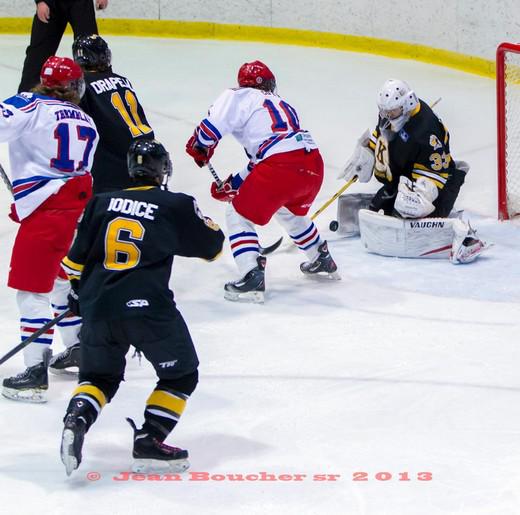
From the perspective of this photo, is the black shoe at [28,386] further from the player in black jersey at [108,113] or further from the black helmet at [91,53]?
the black helmet at [91,53]

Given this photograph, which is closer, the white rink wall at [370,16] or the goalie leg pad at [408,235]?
the goalie leg pad at [408,235]

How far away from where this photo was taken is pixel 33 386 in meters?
3.91

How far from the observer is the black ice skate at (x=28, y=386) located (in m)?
3.90

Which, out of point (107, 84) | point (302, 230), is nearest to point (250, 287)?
point (302, 230)

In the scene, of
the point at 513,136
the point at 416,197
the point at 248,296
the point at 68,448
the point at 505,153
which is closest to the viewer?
the point at 68,448

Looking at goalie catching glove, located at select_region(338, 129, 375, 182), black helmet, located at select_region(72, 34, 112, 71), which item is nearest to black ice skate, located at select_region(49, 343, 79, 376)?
black helmet, located at select_region(72, 34, 112, 71)

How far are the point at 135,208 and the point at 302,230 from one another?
1.95 meters

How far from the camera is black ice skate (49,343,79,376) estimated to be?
4.13m

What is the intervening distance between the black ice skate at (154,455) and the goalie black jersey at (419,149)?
7.80 ft

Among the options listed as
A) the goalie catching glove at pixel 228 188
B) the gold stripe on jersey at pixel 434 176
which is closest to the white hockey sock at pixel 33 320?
the goalie catching glove at pixel 228 188

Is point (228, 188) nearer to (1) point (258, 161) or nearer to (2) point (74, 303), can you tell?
(1) point (258, 161)

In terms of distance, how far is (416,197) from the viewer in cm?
533

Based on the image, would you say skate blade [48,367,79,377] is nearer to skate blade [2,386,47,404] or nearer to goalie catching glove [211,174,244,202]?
skate blade [2,386,47,404]

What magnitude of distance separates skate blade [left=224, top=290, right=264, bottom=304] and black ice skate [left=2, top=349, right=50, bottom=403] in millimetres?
1155
